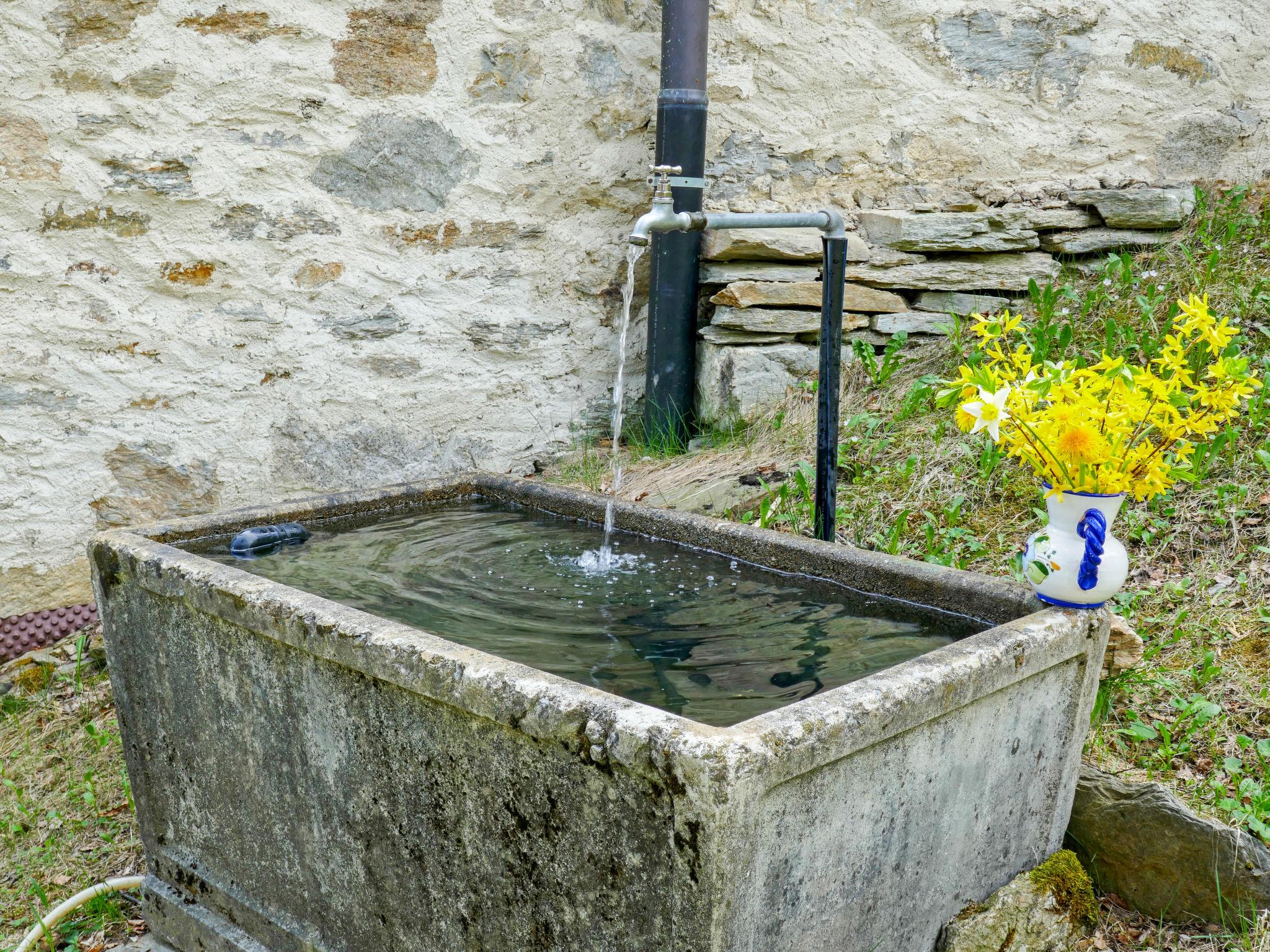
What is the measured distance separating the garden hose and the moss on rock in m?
1.76

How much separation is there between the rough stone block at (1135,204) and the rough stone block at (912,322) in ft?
1.91

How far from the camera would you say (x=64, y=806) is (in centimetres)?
263

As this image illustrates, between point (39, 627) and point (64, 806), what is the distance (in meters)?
0.59

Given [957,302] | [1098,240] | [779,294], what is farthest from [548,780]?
[1098,240]

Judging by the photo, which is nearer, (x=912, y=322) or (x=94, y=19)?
(x=94, y=19)

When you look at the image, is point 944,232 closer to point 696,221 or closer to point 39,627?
point 696,221

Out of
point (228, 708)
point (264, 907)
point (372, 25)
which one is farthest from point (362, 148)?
point (264, 907)

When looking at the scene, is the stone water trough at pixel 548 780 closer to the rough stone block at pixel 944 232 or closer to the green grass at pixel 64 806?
the green grass at pixel 64 806

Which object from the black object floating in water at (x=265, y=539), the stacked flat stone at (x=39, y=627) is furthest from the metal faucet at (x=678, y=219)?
the stacked flat stone at (x=39, y=627)

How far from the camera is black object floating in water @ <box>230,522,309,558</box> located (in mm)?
2258

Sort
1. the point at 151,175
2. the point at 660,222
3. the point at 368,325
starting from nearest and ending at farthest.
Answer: the point at 660,222 → the point at 151,175 → the point at 368,325

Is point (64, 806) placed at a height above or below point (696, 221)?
below

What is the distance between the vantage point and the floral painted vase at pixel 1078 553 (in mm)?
1701

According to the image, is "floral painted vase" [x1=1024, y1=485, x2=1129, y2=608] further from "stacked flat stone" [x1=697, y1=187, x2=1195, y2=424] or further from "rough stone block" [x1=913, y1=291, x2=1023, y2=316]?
"rough stone block" [x1=913, y1=291, x2=1023, y2=316]
